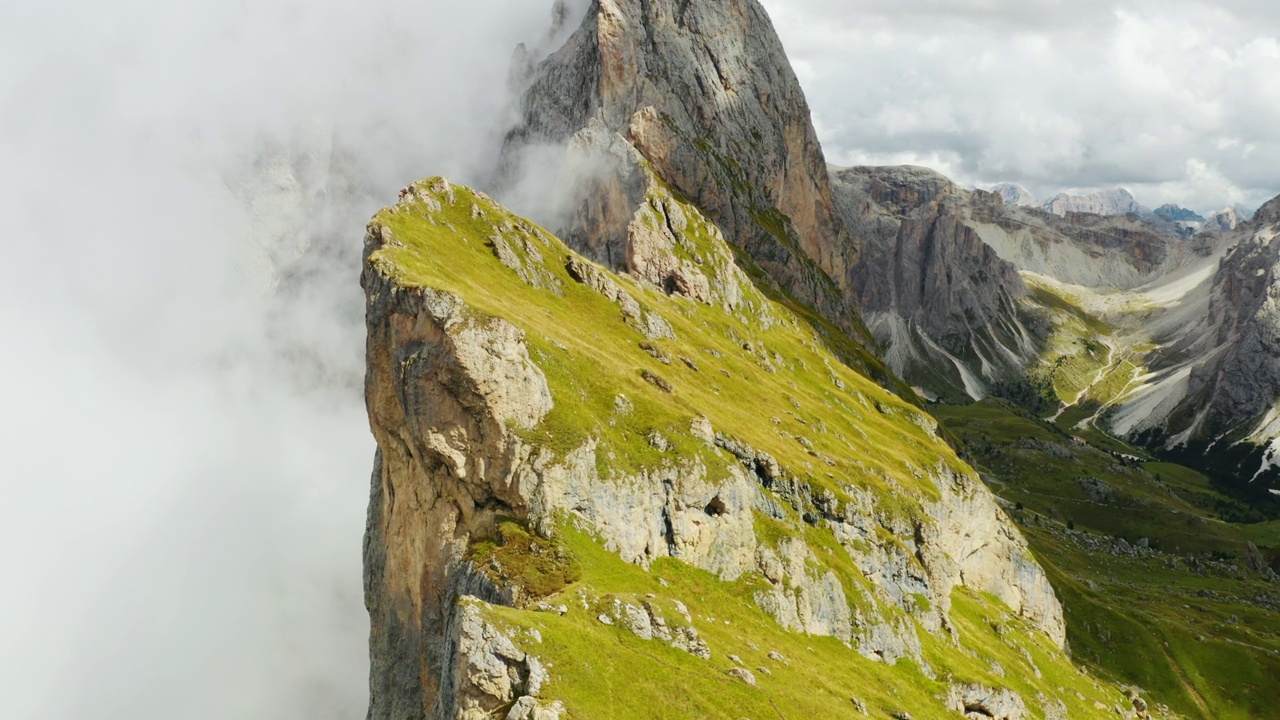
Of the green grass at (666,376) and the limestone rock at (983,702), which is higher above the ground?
the green grass at (666,376)

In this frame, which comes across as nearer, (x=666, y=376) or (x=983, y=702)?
(x=983, y=702)

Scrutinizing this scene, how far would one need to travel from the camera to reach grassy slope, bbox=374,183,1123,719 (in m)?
63.6

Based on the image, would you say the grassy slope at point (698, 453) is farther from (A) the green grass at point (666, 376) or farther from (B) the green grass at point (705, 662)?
(A) the green grass at point (666, 376)

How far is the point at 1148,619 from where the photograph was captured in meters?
174

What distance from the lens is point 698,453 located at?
91.8 metres

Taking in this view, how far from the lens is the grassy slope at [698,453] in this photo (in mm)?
63625

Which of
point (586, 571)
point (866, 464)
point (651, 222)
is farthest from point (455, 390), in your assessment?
point (651, 222)

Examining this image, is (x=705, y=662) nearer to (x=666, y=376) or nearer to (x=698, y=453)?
(x=698, y=453)

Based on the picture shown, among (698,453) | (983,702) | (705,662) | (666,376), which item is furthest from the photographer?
(666,376)

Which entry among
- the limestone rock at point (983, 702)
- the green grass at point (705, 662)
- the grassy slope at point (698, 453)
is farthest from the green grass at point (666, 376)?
the limestone rock at point (983, 702)

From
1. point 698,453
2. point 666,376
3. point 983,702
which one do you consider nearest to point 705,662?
point 698,453

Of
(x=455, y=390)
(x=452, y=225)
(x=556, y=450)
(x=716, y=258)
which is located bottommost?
(x=556, y=450)

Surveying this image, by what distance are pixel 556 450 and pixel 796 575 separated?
97.1ft

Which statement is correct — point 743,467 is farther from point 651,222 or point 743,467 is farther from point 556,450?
point 651,222
